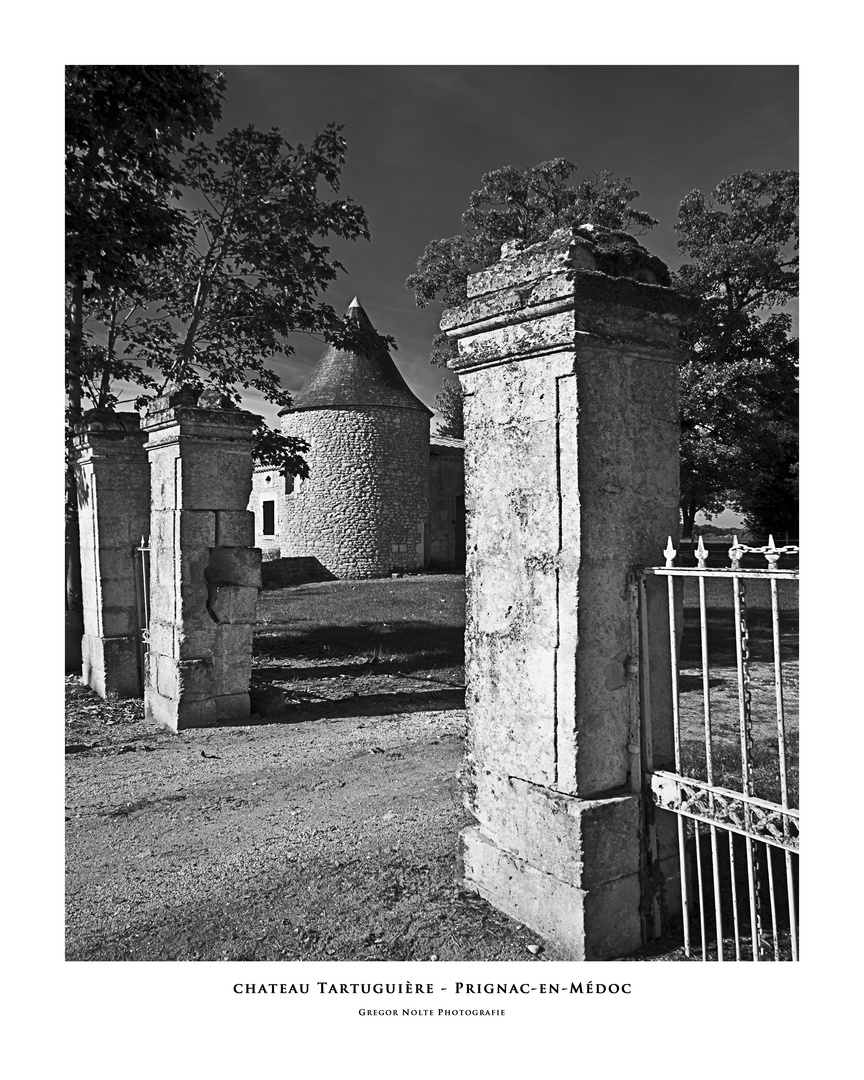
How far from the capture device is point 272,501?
25062 mm

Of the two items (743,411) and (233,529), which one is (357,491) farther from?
(233,529)

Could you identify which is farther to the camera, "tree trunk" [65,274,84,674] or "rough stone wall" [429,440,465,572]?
"rough stone wall" [429,440,465,572]

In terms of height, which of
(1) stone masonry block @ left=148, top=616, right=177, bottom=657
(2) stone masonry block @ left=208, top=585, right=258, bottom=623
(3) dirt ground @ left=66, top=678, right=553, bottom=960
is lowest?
(3) dirt ground @ left=66, top=678, right=553, bottom=960

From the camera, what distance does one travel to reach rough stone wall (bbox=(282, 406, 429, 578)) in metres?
22.9

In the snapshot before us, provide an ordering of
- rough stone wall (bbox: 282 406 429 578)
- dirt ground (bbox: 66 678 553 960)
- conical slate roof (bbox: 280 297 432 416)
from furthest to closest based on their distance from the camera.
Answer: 1. conical slate roof (bbox: 280 297 432 416)
2. rough stone wall (bbox: 282 406 429 578)
3. dirt ground (bbox: 66 678 553 960)

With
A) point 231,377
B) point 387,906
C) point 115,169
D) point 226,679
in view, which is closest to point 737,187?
point 231,377

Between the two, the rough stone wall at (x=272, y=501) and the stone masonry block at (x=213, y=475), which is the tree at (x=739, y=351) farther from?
the rough stone wall at (x=272, y=501)

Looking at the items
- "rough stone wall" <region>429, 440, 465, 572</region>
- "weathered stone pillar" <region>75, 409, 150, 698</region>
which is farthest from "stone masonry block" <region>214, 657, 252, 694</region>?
"rough stone wall" <region>429, 440, 465, 572</region>

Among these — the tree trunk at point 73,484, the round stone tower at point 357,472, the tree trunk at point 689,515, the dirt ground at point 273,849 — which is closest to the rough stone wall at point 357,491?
the round stone tower at point 357,472

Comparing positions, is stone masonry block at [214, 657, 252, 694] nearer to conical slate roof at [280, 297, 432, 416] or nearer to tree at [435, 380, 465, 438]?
conical slate roof at [280, 297, 432, 416]

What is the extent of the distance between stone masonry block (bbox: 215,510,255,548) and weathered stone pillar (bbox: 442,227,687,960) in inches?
158

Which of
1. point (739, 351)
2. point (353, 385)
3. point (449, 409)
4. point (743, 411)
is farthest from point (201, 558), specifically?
point (449, 409)

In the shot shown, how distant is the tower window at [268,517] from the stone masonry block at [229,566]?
19.0 metres

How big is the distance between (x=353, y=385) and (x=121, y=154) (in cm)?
1623
